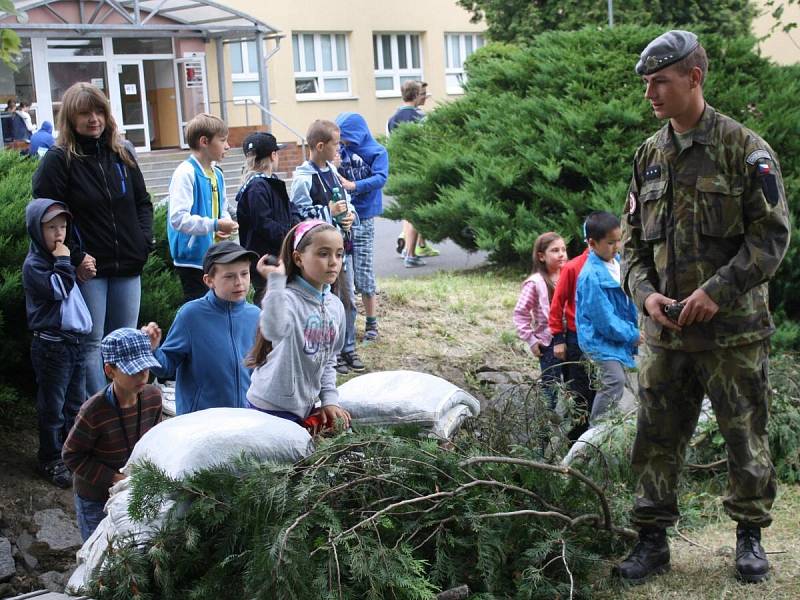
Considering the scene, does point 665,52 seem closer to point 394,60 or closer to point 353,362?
point 353,362

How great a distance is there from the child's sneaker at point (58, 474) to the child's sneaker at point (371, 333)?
3.13 meters

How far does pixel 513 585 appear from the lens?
395 centimetres

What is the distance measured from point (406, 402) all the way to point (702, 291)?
5.68 ft

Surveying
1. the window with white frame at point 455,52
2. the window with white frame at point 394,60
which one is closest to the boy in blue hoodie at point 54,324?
the window with white frame at point 394,60

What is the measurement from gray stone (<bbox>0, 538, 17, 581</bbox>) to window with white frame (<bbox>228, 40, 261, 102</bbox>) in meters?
27.1

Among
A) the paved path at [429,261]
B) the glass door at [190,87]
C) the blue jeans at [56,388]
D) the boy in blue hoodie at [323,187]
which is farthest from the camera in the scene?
the glass door at [190,87]

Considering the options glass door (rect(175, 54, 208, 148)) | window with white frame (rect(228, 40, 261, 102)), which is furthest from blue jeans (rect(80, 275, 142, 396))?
window with white frame (rect(228, 40, 261, 102))

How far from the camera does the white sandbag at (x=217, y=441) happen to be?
4.00 m

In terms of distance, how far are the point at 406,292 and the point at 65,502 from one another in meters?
4.92

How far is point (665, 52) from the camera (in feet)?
12.9

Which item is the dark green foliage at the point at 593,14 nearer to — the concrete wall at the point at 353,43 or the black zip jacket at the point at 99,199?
the concrete wall at the point at 353,43

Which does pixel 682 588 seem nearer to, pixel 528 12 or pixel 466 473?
pixel 466 473

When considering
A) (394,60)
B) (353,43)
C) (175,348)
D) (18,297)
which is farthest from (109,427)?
(394,60)

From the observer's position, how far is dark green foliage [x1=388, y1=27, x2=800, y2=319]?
11086 mm
